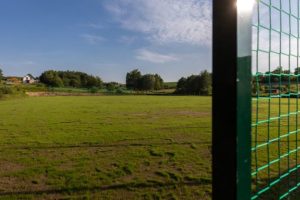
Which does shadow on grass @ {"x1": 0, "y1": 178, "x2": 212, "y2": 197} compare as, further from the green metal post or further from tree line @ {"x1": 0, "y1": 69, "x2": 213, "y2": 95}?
tree line @ {"x1": 0, "y1": 69, "x2": 213, "y2": 95}

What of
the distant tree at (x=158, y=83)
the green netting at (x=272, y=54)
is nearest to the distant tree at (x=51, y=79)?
the distant tree at (x=158, y=83)

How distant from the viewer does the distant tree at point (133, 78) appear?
3137 inches

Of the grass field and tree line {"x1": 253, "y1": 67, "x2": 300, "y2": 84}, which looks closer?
tree line {"x1": 253, "y1": 67, "x2": 300, "y2": 84}

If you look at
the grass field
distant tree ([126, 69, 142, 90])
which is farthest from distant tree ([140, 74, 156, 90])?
the grass field

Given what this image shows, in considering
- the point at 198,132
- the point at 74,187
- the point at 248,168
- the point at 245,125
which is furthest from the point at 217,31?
the point at 198,132

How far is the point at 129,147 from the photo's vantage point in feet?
21.0

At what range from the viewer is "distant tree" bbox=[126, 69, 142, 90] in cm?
7969

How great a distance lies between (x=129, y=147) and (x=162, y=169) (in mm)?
1856

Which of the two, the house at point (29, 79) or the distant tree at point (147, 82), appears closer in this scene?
the distant tree at point (147, 82)

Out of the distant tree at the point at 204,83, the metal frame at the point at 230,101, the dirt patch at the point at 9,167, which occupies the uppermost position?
the distant tree at the point at 204,83

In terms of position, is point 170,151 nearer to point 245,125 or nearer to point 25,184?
point 25,184

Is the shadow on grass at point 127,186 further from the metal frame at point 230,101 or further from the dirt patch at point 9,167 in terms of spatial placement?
the metal frame at point 230,101

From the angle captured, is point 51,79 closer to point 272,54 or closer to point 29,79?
point 29,79

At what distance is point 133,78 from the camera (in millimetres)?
83125
